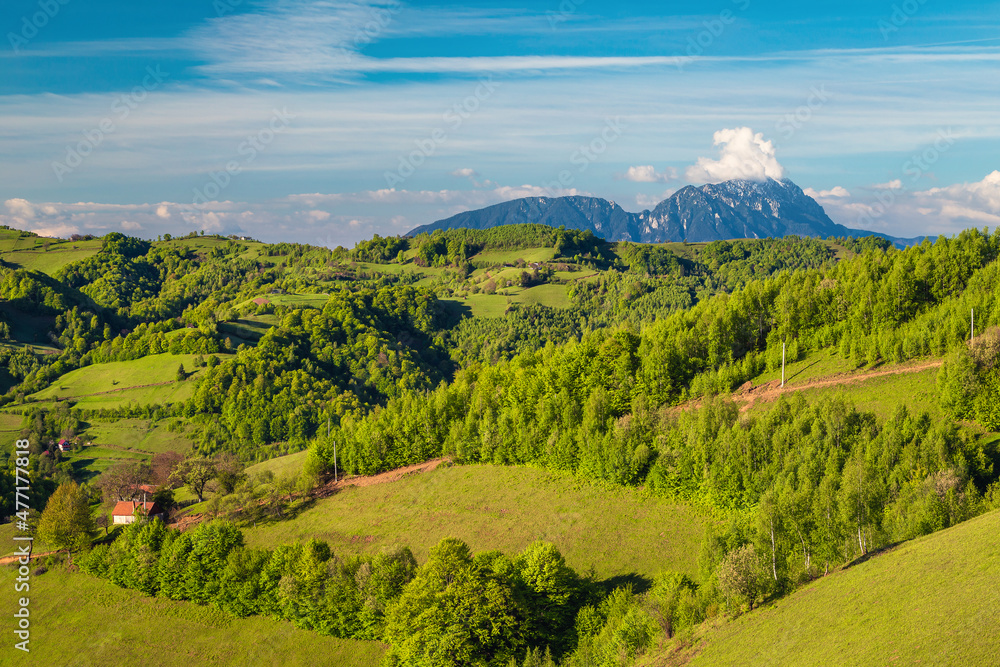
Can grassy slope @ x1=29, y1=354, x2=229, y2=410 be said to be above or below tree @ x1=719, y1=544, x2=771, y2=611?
above

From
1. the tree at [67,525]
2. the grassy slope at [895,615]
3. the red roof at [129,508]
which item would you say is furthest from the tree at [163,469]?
the grassy slope at [895,615]

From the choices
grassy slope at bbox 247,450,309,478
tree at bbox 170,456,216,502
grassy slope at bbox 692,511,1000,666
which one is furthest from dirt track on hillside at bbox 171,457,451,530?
grassy slope at bbox 692,511,1000,666

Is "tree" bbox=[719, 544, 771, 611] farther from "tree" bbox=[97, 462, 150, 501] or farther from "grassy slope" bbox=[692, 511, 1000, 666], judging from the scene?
"tree" bbox=[97, 462, 150, 501]

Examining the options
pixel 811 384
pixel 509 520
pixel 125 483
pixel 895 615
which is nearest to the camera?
pixel 895 615

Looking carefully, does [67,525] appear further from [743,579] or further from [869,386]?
[869,386]

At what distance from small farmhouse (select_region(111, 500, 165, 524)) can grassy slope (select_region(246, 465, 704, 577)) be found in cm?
1489

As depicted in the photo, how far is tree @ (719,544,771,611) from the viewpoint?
53344 mm

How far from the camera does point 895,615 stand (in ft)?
137

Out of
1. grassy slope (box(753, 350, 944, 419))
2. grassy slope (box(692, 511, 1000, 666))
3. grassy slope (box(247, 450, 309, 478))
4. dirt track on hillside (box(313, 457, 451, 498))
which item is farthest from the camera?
grassy slope (box(247, 450, 309, 478))

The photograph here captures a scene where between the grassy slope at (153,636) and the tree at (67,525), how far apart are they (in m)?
5.71

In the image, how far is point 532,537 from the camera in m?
77.5

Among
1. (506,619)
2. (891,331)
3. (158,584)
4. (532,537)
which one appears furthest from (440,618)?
(891,331)

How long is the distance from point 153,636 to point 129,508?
91.5 feet

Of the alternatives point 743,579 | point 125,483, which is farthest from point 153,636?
point 743,579
